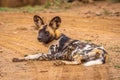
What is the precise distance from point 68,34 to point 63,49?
317cm

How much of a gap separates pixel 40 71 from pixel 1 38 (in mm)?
3919

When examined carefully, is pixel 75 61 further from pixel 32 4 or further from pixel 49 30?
pixel 32 4

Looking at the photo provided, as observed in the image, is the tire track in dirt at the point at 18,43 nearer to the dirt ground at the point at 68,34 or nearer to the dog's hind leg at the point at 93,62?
the dirt ground at the point at 68,34

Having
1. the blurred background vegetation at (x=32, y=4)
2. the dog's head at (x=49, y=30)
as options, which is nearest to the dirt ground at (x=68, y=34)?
the dog's head at (x=49, y=30)

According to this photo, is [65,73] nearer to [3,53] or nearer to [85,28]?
[3,53]

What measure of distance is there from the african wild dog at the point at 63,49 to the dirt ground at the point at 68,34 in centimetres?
19

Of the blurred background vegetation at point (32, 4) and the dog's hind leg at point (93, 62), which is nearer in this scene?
the dog's hind leg at point (93, 62)

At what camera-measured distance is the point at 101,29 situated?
42.4 feet

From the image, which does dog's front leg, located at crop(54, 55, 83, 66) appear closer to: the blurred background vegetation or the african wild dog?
the african wild dog

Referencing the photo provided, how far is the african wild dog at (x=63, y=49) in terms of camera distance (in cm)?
847

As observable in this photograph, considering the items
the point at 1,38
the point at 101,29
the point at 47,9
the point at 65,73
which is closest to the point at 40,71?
the point at 65,73

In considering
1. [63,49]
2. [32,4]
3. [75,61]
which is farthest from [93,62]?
[32,4]

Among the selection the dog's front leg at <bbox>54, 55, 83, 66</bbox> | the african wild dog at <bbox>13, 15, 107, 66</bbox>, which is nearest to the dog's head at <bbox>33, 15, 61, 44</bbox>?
the african wild dog at <bbox>13, 15, 107, 66</bbox>

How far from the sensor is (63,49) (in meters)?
8.95
